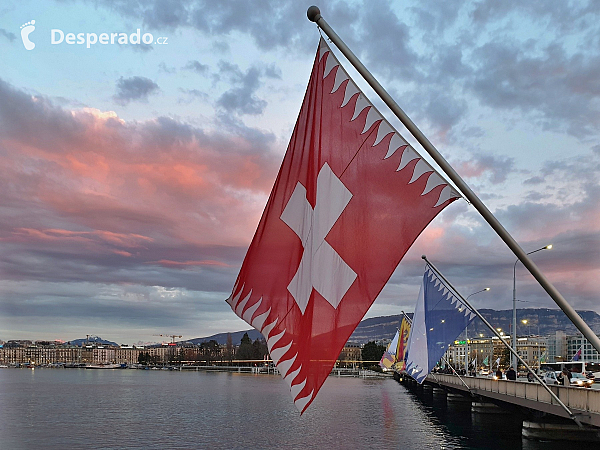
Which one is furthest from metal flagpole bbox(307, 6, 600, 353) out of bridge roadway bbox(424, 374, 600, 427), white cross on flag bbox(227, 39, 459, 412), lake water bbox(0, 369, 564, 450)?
lake water bbox(0, 369, 564, 450)

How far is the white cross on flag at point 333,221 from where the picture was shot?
8.74m

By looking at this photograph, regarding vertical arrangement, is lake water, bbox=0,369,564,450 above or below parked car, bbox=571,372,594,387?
below

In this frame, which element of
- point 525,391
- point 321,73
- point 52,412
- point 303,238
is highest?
point 321,73

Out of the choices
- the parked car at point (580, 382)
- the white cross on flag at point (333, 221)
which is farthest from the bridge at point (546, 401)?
the white cross on flag at point (333, 221)

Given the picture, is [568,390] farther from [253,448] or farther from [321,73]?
[321,73]

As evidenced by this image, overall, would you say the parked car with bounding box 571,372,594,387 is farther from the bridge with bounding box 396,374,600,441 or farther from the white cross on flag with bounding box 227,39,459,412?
the white cross on flag with bounding box 227,39,459,412

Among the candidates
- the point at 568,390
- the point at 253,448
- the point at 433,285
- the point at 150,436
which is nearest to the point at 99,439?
the point at 150,436

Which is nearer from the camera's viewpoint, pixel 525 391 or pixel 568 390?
pixel 568 390

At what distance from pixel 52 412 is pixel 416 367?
49.6 metres

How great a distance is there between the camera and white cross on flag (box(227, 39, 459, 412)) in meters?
8.74

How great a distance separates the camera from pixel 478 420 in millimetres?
55562

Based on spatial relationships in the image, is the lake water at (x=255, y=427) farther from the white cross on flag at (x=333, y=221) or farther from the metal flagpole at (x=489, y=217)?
the metal flagpole at (x=489, y=217)

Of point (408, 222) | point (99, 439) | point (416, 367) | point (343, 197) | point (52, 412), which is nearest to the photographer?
point (408, 222)

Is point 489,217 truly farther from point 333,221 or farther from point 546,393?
point 546,393
